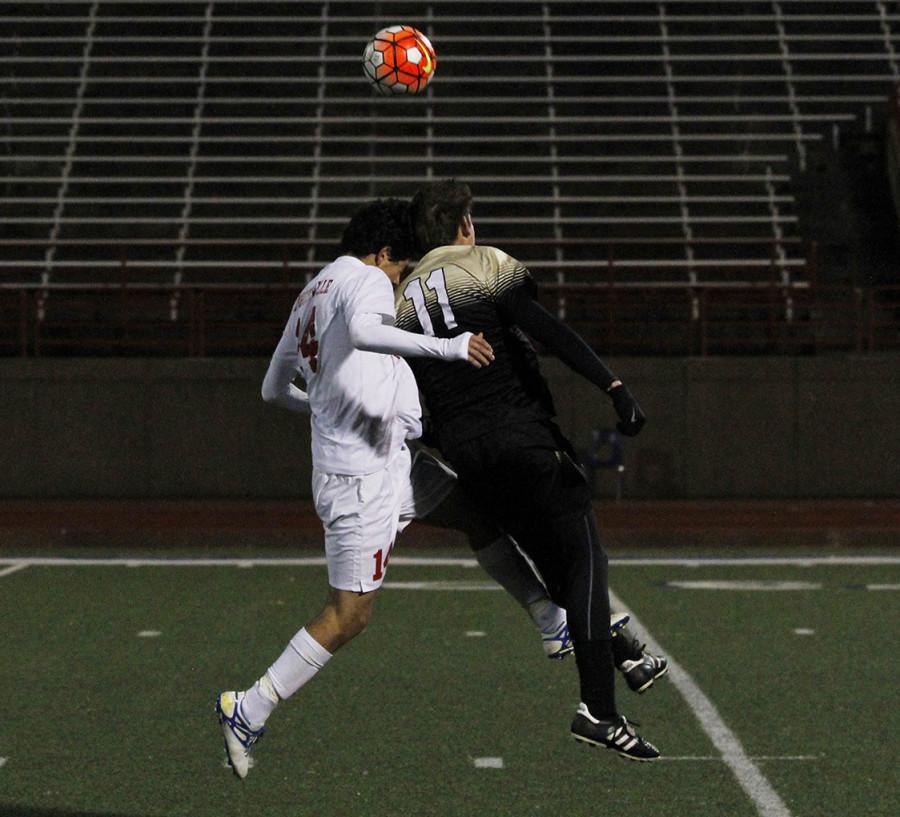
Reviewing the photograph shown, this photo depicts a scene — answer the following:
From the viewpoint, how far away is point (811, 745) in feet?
21.9

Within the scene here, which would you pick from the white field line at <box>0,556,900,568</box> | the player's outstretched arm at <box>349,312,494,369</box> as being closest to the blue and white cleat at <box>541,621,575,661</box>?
the player's outstretched arm at <box>349,312,494,369</box>

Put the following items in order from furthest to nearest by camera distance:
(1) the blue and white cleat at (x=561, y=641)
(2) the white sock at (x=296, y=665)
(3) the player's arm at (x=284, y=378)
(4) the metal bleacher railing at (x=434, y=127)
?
(4) the metal bleacher railing at (x=434, y=127)
(1) the blue and white cleat at (x=561, y=641)
(3) the player's arm at (x=284, y=378)
(2) the white sock at (x=296, y=665)

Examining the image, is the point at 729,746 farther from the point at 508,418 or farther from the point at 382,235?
the point at 382,235

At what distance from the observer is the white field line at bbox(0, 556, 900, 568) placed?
1325 cm

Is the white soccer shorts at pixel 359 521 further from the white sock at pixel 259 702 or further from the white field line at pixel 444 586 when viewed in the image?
the white field line at pixel 444 586

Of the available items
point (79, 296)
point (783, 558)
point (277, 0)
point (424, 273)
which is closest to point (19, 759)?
point (424, 273)

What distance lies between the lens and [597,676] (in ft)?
17.9

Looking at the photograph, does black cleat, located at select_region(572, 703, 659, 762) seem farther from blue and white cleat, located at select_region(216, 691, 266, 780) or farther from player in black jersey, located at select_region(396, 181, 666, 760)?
blue and white cleat, located at select_region(216, 691, 266, 780)

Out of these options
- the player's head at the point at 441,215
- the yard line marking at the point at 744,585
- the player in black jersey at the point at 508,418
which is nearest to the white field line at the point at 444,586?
the yard line marking at the point at 744,585

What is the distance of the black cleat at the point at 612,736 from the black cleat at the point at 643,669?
311 mm

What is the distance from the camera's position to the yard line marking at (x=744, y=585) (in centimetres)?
1172

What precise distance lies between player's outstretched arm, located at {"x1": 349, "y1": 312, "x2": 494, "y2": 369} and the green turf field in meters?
1.64

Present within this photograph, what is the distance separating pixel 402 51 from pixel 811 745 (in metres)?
7.30

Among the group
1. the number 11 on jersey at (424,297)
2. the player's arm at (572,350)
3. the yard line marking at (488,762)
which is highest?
the number 11 on jersey at (424,297)
